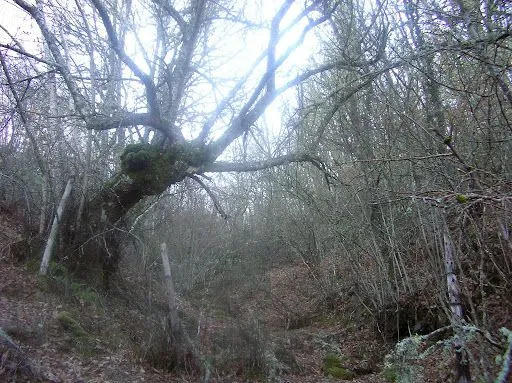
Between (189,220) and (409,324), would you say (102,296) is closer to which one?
(189,220)

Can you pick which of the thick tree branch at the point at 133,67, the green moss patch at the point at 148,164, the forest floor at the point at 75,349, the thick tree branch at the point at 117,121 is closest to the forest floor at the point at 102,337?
the forest floor at the point at 75,349

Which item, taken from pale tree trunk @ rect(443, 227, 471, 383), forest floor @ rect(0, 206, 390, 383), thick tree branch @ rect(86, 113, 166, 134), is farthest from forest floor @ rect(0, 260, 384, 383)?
pale tree trunk @ rect(443, 227, 471, 383)

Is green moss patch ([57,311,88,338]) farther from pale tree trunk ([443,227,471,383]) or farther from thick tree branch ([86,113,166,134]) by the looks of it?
pale tree trunk ([443,227,471,383])

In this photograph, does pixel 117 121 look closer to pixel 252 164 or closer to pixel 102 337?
pixel 252 164

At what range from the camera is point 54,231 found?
308 inches

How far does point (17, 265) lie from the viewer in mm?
7648

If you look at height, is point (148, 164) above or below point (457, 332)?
above

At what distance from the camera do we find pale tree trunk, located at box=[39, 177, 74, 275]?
24.8 feet

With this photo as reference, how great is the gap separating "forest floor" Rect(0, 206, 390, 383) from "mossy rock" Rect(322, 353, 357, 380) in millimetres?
70

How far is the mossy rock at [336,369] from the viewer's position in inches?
272

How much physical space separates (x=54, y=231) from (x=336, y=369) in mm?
5538

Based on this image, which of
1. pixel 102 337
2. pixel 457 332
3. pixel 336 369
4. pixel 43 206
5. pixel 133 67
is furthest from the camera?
pixel 43 206

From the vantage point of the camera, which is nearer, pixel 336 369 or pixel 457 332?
pixel 457 332

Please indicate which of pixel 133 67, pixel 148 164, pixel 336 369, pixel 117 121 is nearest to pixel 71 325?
pixel 148 164
